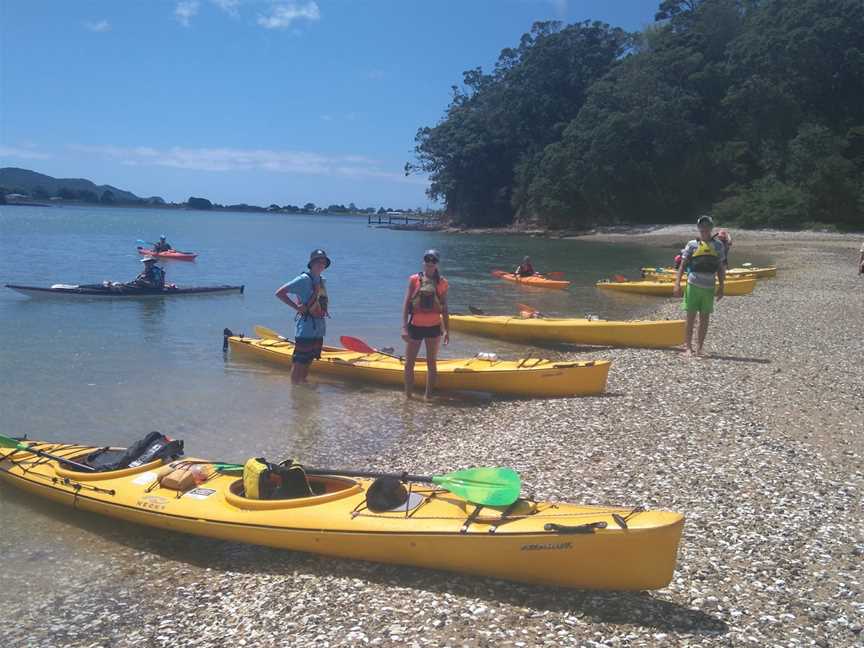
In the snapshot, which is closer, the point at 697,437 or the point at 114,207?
the point at 697,437

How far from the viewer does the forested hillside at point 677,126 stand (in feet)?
179

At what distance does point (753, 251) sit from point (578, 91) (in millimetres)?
44268

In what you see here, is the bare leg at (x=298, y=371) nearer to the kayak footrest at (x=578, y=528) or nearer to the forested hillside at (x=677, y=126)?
the kayak footrest at (x=578, y=528)

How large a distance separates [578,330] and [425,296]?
17.3 ft

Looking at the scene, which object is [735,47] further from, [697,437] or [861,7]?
[697,437]

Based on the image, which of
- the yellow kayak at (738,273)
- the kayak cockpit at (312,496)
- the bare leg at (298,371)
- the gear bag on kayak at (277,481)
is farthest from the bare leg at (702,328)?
the yellow kayak at (738,273)

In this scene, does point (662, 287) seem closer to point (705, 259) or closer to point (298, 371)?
point (705, 259)

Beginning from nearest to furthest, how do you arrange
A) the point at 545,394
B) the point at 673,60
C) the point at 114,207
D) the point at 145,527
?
1. the point at 145,527
2. the point at 545,394
3. the point at 673,60
4. the point at 114,207

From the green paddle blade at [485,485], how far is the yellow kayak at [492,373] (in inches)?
178

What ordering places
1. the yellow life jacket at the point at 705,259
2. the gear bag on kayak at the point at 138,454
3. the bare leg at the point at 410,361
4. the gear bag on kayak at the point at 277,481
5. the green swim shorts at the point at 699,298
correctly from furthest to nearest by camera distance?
the green swim shorts at the point at 699,298, the yellow life jacket at the point at 705,259, the bare leg at the point at 410,361, the gear bag on kayak at the point at 138,454, the gear bag on kayak at the point at 277,481

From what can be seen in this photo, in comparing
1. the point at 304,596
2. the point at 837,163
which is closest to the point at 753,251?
the point at 837,163

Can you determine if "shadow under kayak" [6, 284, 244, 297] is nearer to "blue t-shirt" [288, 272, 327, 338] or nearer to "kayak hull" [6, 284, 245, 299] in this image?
"kayak hull" [6, 284, 245, 299]

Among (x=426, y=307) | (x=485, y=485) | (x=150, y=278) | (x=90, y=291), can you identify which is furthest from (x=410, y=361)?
(x=90, y=291)

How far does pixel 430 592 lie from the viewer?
4.26 m
